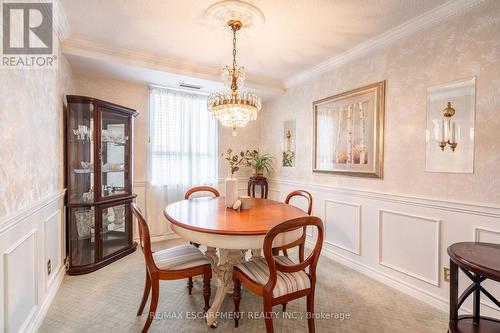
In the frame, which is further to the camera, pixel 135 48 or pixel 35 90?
pixel 135 48

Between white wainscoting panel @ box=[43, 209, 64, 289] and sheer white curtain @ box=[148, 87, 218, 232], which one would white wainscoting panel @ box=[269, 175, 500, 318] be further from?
white wainscoting panel @ box=[43, 209, 64, 289]

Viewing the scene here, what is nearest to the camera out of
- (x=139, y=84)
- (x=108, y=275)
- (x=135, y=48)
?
(x=108, y=275)

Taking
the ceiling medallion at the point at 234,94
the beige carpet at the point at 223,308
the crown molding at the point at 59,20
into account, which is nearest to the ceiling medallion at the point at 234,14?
the ceiling medallion at the point at 234,94

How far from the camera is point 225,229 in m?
1.60

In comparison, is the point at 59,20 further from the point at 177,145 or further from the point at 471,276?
the point at 471,276

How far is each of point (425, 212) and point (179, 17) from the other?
2909mm

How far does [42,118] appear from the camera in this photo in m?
1.94

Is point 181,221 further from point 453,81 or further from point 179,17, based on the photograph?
point 453,81

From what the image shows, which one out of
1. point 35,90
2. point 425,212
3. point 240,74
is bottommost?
point 425,212

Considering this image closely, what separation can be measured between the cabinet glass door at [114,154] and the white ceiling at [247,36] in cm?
75

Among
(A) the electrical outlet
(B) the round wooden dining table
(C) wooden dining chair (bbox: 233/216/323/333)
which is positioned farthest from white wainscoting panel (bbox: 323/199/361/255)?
(C) wooden dining chair (bbox: 233/216/323/333)

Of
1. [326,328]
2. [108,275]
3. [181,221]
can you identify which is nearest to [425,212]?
[326,328]

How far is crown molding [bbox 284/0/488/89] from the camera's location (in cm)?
195

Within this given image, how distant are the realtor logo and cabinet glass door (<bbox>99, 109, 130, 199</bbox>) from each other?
2.72 feet
